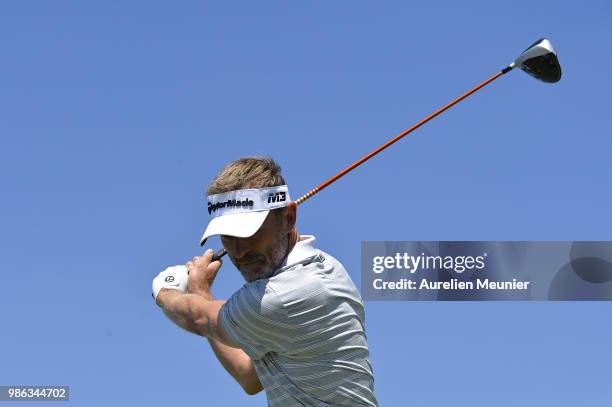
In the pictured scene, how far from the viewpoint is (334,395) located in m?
5.56

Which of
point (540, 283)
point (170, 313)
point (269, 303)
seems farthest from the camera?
point (540, 283)

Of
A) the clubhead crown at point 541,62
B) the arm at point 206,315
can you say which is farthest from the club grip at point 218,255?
the clubhead crown at point 541,62

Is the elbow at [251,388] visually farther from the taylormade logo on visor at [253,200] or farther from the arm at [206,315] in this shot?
the taylormade logo on visor at [253,200]

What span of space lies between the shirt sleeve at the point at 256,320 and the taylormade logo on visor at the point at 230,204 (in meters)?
0.37

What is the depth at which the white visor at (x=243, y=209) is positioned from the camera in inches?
218

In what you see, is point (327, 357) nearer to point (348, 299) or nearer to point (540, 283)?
point (348, 299)

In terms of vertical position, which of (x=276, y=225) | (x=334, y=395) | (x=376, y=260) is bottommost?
(x=334, y=395)

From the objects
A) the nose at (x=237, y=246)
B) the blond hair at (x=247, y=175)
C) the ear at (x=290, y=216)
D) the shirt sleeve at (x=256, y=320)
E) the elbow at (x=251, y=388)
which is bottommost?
the elbow at (x=251, y=388)

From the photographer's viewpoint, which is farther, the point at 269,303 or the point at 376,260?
the point at 376,260

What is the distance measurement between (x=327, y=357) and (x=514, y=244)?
19051 millimetres

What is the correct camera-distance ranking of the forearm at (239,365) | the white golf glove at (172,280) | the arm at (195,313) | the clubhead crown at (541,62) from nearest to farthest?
the arm at (195,313), the white golf glove at (172,280), the forearm at (239,365), the clubhead crown at (541,62)

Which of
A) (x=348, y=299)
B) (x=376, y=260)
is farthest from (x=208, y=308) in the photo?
(x=376, y=260)

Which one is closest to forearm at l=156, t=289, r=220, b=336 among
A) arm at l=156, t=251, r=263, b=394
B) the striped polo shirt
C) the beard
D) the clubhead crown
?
arm at l=156, t=251, r=263, b=394

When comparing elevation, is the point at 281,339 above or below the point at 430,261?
below
